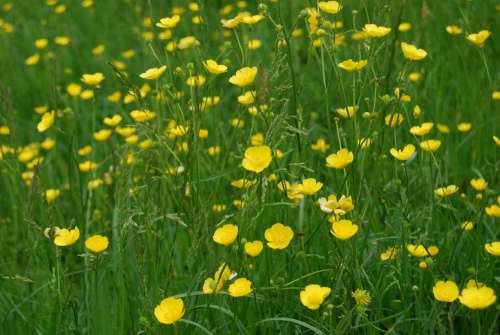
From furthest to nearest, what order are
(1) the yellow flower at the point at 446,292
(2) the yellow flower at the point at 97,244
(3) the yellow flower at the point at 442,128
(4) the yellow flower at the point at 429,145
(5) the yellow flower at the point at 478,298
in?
(3) the yellow flower at the point at 442,128, (4) the yellow flower at the point at 429,145, (2) the yellow flower at the point at 97,244, (1) the yellow flower at the point at 446,292, (5) the yellow flower at the point at 478,298

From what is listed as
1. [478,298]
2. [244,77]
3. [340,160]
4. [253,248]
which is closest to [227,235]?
[253,248]

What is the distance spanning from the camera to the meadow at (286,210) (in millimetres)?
1747

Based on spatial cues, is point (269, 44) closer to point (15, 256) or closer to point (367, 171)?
point (367, 171)

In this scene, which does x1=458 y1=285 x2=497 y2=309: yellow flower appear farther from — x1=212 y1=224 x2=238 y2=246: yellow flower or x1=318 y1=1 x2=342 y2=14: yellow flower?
x1=318 y1=1 x2=342 y2=14: yellow flower

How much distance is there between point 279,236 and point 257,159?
191mm

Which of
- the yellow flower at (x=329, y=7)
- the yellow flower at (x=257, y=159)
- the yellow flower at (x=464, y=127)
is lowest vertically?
the yellow flower at (x=464, y=127)

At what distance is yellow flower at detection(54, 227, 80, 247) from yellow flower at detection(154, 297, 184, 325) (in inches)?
14.6

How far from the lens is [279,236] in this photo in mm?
1765

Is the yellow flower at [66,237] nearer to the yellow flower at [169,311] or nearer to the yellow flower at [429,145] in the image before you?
the yellow flower at [169,311]

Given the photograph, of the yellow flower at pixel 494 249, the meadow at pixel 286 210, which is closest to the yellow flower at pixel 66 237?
the meadow at pixel 286 210

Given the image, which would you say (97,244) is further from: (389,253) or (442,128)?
(442,128)

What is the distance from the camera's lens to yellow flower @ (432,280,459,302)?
5.23ft

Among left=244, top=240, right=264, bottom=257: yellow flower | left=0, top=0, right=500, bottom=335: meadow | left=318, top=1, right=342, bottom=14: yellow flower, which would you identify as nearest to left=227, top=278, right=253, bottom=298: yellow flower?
left=0, top=0, right=500, bottom=335: meadow

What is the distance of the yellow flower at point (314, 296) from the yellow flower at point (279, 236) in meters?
0.15
